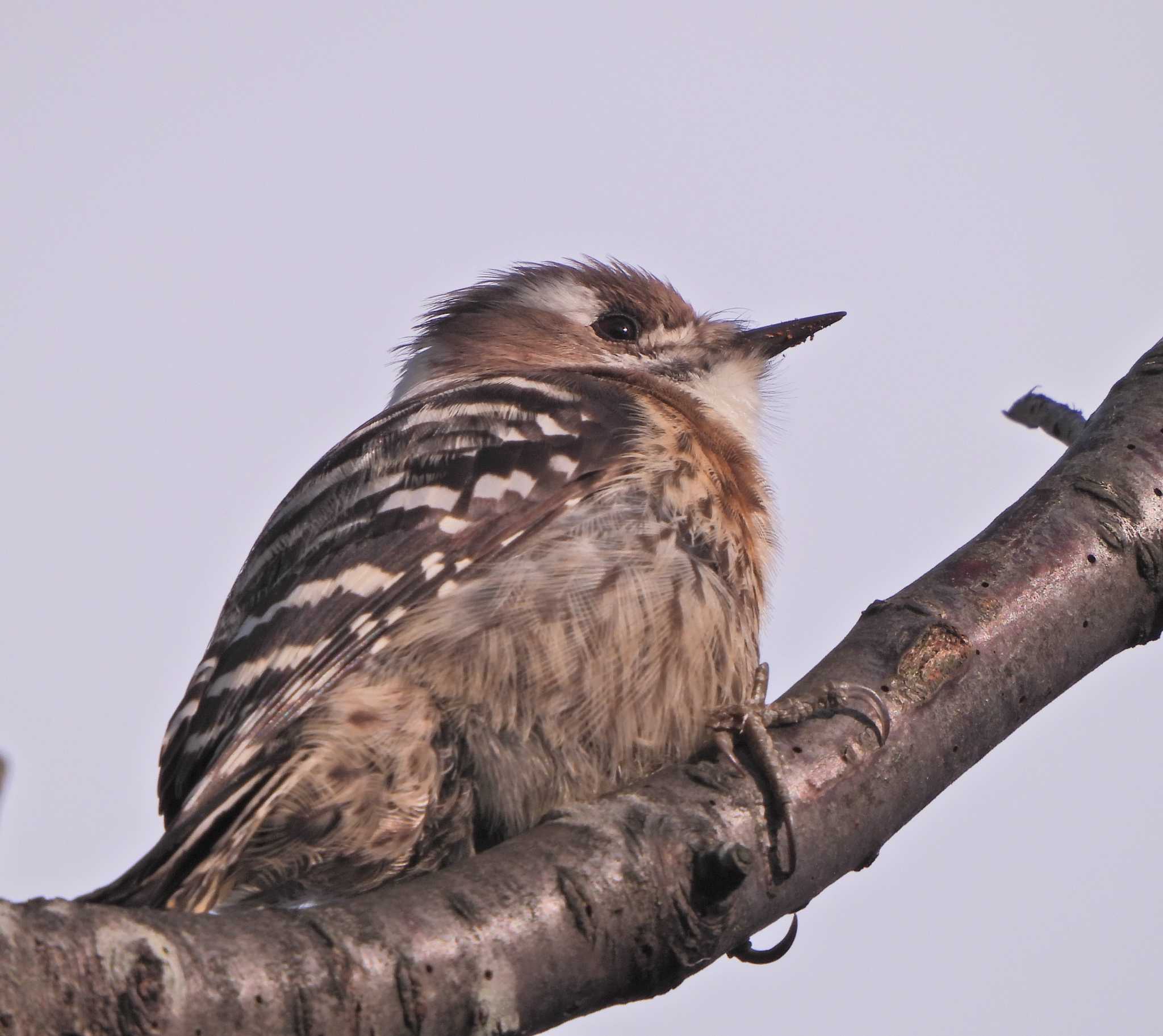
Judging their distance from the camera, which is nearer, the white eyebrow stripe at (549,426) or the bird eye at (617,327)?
the white eyebrow stripe at (549,426)

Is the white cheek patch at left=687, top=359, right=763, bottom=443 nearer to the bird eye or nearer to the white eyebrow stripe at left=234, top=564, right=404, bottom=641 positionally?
the bird eye

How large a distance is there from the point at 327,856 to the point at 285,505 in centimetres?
169

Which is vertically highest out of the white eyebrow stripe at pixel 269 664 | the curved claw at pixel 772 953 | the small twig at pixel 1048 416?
the white eyebrow stripe at pixel 269 664

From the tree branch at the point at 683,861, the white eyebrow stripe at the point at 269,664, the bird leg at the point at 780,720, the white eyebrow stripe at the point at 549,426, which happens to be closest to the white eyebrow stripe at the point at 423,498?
the white eyebrow stripe at the point at 549,426

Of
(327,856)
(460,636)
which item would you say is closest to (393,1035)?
(327,856)

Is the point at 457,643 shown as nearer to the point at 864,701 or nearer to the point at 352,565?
the point at 352,565

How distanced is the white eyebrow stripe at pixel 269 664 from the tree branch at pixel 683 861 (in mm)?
997

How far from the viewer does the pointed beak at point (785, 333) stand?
19.5 feet

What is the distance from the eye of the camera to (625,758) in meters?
3.85

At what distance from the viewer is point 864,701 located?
3.54 meters

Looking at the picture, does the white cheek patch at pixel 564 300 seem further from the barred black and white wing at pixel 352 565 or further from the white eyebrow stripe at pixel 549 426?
the white eyebrow stripe at pixel 549 426

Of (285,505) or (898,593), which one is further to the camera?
(285,505)

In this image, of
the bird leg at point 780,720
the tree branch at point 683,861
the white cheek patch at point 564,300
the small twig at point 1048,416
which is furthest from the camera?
the white cheek patch at point 564,300

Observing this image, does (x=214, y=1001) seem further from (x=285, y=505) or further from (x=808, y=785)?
(x=285, y=505)
